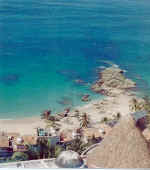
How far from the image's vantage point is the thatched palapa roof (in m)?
4.43

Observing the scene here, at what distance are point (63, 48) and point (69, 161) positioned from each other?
3.85 ft

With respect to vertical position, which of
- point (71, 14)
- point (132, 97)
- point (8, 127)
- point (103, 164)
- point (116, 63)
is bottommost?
point (103, 164)

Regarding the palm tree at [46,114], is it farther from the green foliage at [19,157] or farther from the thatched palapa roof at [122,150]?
the thatched palapa roof at [122,150]

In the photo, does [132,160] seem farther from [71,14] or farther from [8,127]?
[71,14]

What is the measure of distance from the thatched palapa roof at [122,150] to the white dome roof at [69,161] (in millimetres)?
125

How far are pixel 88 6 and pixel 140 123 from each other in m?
1.35

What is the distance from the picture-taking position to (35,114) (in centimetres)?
455

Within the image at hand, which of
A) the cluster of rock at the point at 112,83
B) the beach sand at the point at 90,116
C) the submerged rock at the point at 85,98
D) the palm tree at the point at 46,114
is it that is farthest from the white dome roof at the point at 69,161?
the cluster of rock at the point at 112,83

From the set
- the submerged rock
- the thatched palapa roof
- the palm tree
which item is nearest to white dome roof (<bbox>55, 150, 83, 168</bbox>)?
the thatched palapa roof

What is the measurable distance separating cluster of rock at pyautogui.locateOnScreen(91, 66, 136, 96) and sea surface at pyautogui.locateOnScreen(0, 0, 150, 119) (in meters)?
0.07

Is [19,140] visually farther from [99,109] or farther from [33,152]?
[99,109]

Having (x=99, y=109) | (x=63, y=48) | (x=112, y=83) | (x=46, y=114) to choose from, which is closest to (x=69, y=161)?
(x=46, y=114)

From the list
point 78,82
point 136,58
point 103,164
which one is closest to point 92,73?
point 78,82

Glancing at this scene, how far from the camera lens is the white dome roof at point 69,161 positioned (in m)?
4.34
